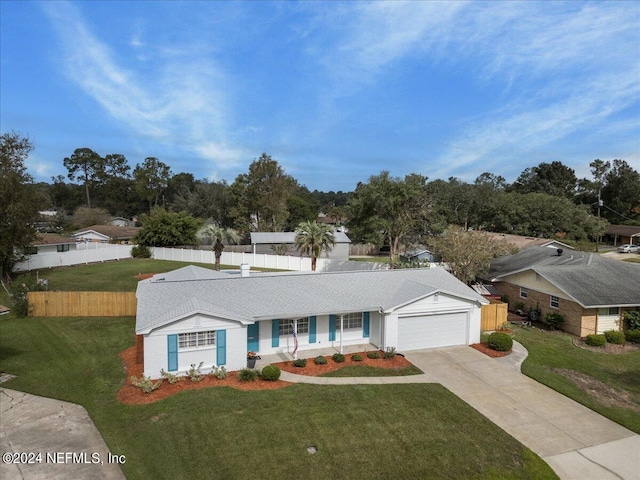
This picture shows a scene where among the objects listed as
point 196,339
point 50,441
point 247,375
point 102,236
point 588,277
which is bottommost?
point 50,441

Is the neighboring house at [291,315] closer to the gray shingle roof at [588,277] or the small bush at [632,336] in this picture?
the gray shingle roof at [588,277]

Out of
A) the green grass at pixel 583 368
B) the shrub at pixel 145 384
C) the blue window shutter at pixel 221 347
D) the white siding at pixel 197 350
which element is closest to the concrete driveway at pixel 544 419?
the green grass at pixel 583 368

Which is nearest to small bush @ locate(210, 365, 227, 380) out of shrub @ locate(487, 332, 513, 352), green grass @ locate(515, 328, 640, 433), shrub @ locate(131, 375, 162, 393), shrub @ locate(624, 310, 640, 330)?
shrub @ locate(131, 375, 162, 393)

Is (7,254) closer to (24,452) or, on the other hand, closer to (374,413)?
(24,452)

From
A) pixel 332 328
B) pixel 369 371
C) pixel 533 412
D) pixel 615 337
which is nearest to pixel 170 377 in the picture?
pixel 332 328

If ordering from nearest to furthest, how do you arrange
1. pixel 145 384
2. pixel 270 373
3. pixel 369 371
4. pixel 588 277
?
pixel 145 384, pixel 270 373, pixel 369 371, pixel 588 277

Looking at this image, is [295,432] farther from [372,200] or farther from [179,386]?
[372,200]

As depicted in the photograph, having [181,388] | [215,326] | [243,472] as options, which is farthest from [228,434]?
[215,326]
